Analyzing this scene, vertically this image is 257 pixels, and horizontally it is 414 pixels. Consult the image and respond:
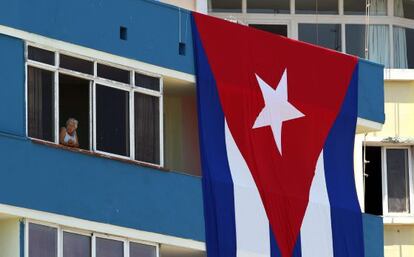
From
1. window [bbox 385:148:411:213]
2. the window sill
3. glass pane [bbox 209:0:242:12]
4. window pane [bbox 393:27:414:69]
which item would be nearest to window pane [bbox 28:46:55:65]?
the window sill

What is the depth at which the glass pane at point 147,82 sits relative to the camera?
47906 millimetres

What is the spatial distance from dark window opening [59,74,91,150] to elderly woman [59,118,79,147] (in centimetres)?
10

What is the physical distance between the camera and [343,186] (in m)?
51.8

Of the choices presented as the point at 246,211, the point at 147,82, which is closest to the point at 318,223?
the point at 246,211

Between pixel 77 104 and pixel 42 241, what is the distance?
2.85m

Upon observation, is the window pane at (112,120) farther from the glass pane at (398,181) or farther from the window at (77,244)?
the glass pane at (398,181)

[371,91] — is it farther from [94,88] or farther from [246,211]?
[94,88]

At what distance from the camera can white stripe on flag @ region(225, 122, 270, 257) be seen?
1934 inches

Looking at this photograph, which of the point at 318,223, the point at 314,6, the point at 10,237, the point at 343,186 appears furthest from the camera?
the point at 314,6

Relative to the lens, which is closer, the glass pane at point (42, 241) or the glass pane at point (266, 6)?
the glass pane at point (42, 241)

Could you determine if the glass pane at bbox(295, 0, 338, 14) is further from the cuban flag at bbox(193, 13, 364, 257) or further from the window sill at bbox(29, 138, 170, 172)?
the window sill at bbox(29, 138, 170, 172)

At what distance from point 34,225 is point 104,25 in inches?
164

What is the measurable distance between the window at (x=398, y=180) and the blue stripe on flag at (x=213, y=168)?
8195mm

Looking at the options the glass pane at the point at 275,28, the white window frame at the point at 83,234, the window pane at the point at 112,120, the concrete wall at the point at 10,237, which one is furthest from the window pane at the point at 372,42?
the concrete wall at the point at 10,237
